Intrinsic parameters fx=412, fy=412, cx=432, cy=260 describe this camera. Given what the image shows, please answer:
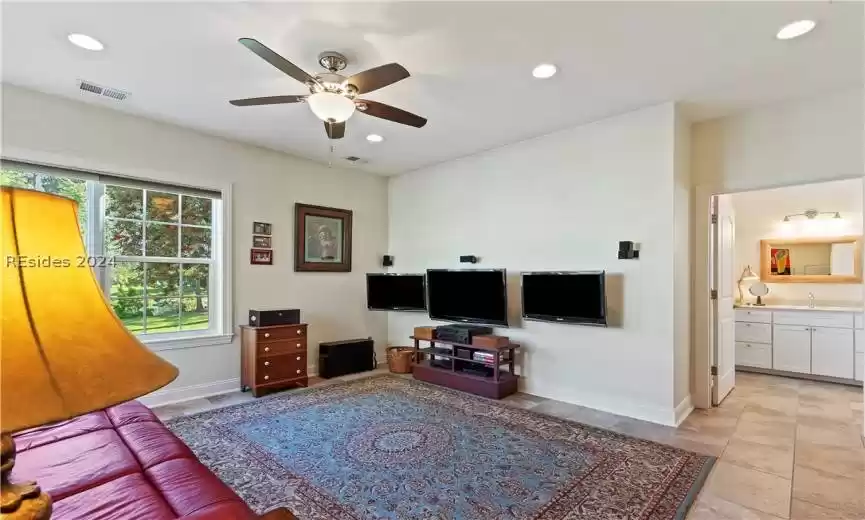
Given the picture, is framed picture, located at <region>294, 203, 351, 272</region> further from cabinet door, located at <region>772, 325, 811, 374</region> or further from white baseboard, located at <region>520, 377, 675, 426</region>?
cabinet door, located at <region>772, 325, 811, 374</region>

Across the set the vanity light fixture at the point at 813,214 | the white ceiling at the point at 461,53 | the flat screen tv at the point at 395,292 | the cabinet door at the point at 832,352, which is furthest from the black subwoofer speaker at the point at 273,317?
the vanity light fixture at the point at 813,214

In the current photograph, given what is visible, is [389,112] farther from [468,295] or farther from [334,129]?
[468,295]

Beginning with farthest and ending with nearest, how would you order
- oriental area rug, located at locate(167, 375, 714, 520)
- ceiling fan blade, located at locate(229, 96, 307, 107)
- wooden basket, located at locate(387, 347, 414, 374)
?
wooden basket, located at locate(387, 347, 414, 374) < ceiling fan blade, located at locate(229, 96, 307, 107) < oriental area rug, located at locate(167, 375, 714, 520)

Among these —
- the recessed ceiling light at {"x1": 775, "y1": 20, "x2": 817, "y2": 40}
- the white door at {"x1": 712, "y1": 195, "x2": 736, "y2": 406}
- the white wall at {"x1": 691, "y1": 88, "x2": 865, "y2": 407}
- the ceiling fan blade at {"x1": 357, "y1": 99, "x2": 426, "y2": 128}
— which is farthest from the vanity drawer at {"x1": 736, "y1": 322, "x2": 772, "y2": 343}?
the ceiling fan blade at {"x1": 357, "y1": 99, "x2": 426, "y2": 128}

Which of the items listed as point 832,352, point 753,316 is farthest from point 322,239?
point 832,352

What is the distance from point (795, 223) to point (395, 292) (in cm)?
556

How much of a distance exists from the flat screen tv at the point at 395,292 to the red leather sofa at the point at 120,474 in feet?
10.7

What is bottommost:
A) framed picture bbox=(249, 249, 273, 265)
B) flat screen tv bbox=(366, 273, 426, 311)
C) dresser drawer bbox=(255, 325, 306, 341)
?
dresser drawer bbox=(255, 325, 306, 341)

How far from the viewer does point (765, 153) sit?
348cm

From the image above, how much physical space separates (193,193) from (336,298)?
6.70ft

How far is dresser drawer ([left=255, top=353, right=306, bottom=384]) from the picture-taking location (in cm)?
414

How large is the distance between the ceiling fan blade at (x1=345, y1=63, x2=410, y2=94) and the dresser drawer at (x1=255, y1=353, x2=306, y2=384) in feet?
9.54

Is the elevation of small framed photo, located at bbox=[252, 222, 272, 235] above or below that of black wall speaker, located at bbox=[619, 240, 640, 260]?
above

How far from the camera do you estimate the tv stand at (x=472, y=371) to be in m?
4.08
